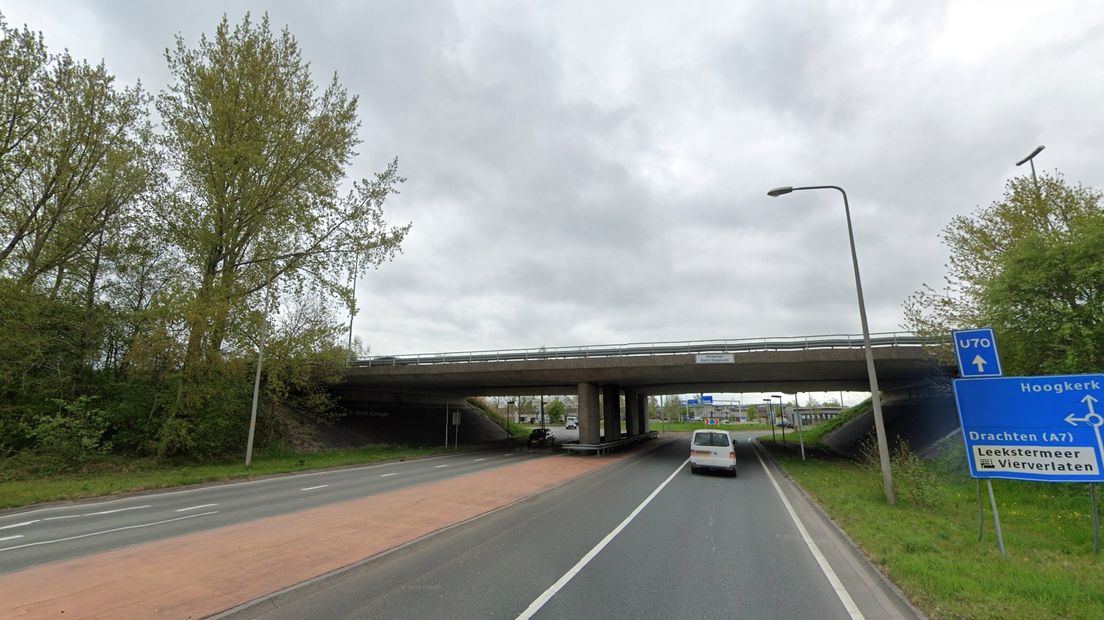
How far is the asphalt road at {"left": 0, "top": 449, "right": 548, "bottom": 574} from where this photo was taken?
8.15m

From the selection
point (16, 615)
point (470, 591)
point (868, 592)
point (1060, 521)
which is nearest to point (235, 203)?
point (16, 615)

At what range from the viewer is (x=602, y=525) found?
981 cm

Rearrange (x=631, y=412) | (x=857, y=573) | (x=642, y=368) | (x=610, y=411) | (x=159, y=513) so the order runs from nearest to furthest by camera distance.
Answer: (x=857, y=573)
(x=159, y=513)
(x=642, y=368)
(x=610, y=411)
(x=631, y=412)

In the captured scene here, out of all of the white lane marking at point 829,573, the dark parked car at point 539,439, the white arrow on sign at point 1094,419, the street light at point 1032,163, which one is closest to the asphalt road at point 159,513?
the white lane marking at point 829,573

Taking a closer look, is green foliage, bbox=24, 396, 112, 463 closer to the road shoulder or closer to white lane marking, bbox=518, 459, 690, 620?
white lane marking, bbox=518, 459, 690, 620

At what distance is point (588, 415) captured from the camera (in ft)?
102

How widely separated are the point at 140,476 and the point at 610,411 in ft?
90.2

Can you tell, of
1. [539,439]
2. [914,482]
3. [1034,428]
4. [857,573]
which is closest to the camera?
[857,573]

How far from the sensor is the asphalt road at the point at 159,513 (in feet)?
26.7

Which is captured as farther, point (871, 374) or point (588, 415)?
point (588, 415)

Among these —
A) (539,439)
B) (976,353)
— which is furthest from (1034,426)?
(539,439)

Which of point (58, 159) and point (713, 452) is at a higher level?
point (58, 159)

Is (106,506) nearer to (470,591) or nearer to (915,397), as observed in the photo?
(470,591)

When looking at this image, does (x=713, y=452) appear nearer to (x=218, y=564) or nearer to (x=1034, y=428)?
(x=1034, y=428)
